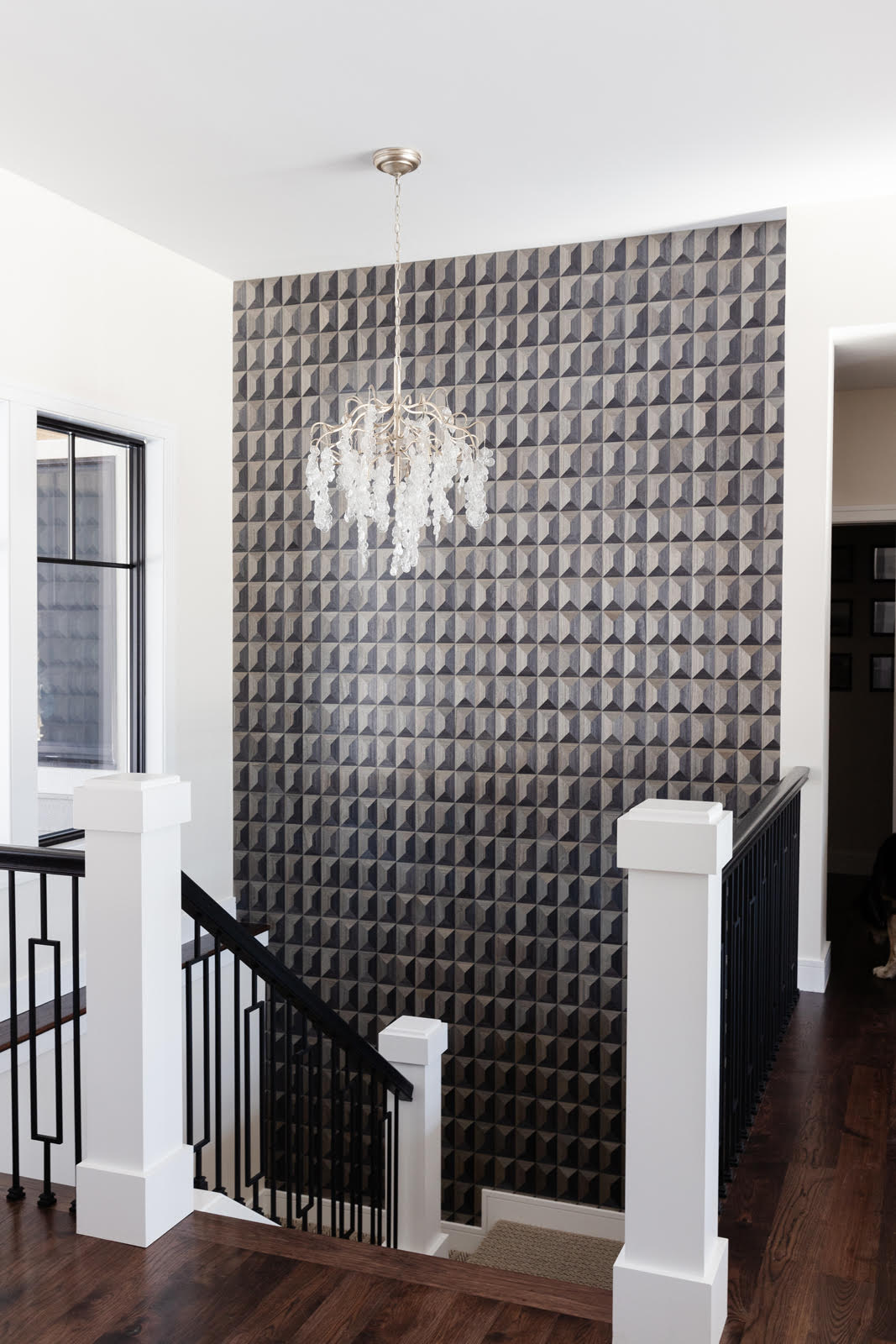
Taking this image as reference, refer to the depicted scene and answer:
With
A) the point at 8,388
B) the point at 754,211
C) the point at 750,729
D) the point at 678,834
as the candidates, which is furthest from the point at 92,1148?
the point at 754,211

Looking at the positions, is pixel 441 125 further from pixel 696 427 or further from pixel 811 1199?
pixel 811 1199

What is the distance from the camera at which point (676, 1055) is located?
216cm

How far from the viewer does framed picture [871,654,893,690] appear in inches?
278

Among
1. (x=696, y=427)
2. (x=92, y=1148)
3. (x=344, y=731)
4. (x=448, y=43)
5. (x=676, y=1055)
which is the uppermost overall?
(x=448, y=43)

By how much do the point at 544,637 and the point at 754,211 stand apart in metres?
1.88

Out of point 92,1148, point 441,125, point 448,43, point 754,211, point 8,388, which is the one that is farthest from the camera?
point 754,211

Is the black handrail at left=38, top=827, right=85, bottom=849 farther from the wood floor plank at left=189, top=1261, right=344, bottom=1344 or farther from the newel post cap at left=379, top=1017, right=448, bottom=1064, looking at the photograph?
the wood floor plank at left=189, top=1261, right=344, bottom=1344

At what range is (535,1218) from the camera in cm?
499

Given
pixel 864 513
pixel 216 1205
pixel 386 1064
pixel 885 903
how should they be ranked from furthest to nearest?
pixel 864 513, pixel 885 903, pixel 386 1064, pixel 216 1205

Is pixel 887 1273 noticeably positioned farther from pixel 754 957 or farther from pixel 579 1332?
pixel 754 957

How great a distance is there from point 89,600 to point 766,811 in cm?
291

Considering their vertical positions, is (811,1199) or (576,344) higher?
(576,344)

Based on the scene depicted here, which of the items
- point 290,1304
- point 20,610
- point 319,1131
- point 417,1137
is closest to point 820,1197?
point 290,1304

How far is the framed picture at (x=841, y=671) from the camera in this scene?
23.4 feet
